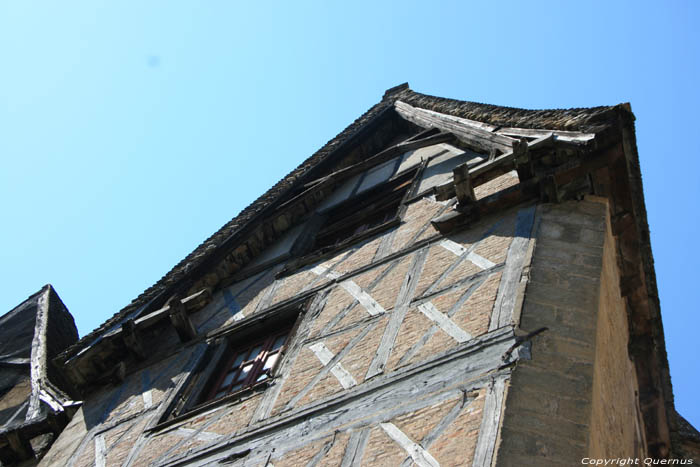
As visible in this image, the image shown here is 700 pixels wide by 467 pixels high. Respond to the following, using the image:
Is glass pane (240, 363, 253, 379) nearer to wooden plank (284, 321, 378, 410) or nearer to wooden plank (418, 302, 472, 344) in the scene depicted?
wooden plank (284, 321, 378, 410)

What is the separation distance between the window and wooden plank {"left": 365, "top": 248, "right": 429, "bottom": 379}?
114cm

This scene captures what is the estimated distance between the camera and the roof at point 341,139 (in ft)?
23.6

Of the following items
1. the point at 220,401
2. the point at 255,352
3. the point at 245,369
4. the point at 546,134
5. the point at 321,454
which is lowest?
the point at 321,454

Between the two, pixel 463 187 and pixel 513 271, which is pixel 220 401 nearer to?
pixel 513 271

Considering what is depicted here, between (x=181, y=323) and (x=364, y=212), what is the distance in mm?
3050

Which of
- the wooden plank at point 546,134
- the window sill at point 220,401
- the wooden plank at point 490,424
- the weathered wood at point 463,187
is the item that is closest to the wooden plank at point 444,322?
the wooden plank at point 490,424

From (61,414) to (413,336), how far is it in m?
3.93

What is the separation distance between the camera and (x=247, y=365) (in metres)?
6.75

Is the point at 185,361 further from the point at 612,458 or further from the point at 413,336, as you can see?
the point at 612,458

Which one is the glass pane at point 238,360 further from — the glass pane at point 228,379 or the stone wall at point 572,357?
the stone wall at point 572,357

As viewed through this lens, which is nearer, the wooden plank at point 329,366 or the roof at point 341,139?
the wooden plank at point 329,366

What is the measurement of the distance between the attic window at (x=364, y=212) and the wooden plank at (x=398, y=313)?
257cm

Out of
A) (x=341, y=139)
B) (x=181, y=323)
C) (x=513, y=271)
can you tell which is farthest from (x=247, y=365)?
(x=341, y=139)

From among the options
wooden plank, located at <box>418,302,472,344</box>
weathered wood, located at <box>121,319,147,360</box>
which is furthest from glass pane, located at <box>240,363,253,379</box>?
wooden plank, located at <box>418,302,472,344</box>
